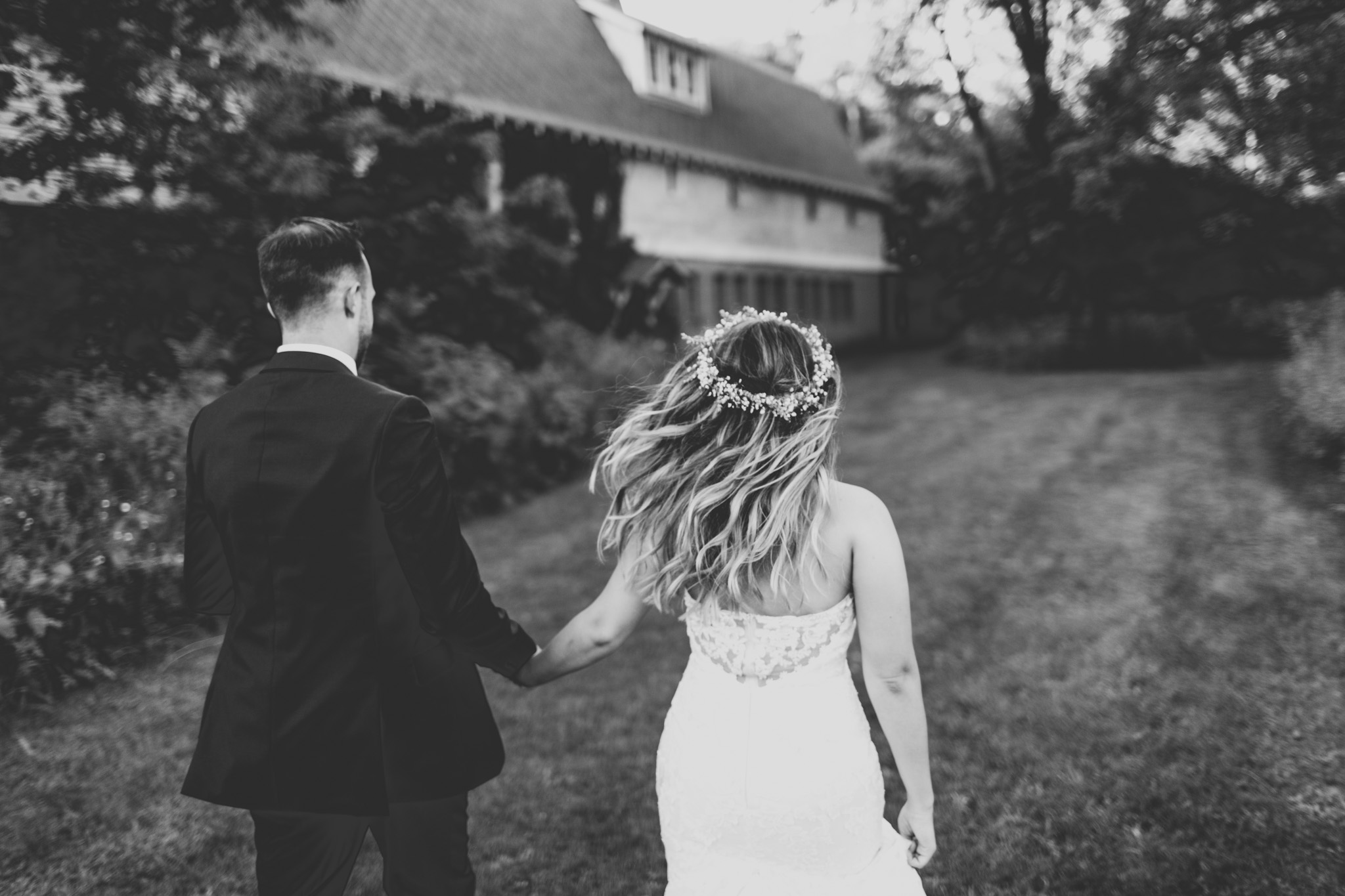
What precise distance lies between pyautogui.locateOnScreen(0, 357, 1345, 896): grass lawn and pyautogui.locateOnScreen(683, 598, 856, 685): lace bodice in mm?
1772

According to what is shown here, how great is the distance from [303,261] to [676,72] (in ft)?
71.8

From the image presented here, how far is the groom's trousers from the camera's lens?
239 cm

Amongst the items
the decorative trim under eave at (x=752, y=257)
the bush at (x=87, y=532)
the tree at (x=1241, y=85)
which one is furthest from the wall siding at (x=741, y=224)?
the tree at (x=1241, y=85)

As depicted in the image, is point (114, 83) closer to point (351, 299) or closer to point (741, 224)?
point (351, 299)

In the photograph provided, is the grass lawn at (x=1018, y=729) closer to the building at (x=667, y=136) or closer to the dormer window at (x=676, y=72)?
the building at (x=667, y=136)

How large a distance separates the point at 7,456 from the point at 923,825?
641cm

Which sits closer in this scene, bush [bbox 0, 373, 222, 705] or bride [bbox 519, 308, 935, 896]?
bride [bbox 519, 308, 935, 896]

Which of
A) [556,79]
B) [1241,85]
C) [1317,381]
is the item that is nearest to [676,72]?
[556,79]

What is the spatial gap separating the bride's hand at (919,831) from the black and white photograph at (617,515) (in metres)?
0.02

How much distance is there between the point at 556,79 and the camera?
1811cm

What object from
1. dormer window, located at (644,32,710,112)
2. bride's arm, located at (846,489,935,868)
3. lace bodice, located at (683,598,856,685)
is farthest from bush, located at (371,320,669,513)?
dormer window, located at (644,32,710,112)

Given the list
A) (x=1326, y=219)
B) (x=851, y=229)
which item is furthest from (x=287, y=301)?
(x=851, y=229)

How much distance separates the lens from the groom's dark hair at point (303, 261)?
232 cm

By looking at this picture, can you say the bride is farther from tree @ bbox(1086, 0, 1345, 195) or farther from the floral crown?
tree @ bbox(1086, 0, 1345, 195)
